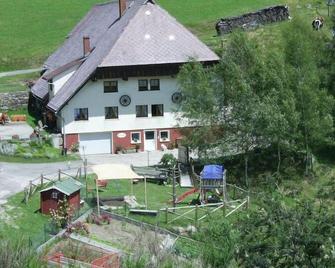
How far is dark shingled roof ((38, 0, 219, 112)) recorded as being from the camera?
5559 centimetres

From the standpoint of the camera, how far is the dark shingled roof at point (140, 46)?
5559 cm

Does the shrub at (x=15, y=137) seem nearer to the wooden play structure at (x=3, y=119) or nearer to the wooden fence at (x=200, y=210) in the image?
the wooden play structure at (x=3, y=119)

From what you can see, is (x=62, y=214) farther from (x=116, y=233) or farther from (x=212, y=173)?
(x=212, y=173)

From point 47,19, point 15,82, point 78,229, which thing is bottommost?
point 78,229

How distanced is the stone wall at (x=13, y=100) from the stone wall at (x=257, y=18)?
21.4m

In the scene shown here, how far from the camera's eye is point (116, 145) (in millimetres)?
56156

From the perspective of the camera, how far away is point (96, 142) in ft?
184

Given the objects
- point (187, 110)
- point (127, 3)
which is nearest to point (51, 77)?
point (127, 3)

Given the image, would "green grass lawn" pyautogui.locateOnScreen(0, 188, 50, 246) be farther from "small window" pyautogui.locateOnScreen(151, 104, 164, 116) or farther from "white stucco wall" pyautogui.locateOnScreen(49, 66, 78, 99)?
"white stucco wall" pyautogui.locateOnScreen(49, 66, 78, 99)

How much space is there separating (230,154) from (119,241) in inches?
643

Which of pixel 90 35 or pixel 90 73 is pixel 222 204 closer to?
pixel 90 73

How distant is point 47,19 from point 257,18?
1043 inches

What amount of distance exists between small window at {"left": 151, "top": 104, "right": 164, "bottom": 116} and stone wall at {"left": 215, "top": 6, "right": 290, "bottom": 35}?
23211 millimetres

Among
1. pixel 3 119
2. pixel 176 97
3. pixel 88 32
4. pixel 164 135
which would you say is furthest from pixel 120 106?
pixel 88 32
